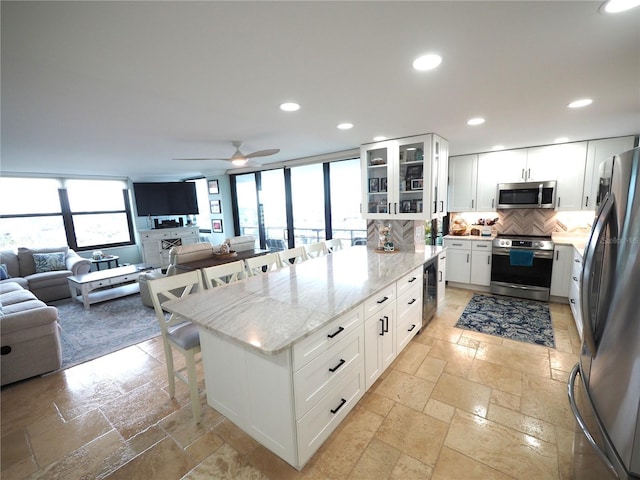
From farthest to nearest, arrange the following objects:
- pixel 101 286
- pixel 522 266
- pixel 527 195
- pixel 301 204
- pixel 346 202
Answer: pixel 301 204 → pixel 346 202 → pixel 101 286 → pixel 527 195 → pixel 522 266

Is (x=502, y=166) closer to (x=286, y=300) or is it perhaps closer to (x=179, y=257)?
(x=286, y=300)

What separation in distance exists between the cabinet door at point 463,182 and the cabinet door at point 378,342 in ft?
10.1

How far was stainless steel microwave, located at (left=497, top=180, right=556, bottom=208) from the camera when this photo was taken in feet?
13.0

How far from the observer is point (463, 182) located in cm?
460

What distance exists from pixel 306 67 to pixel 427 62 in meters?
0.66

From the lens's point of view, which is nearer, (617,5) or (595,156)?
(617,5)

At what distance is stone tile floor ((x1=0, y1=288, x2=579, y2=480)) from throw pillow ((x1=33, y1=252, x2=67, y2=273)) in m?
3.33

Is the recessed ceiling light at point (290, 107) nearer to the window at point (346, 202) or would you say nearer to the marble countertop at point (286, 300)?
the marble countertop at point (286, 300)

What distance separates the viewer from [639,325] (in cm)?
98

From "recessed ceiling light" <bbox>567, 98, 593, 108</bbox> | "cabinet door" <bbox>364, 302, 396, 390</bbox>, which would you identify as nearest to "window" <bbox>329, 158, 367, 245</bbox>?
"cabinet door" <bbox>364, 302, 396, 390</bbox>

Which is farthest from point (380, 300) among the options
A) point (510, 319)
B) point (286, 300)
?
point (510, 319)

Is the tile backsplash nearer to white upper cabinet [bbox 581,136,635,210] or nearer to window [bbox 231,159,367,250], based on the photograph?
white upper cabinet [bbox 581,136,635,210]

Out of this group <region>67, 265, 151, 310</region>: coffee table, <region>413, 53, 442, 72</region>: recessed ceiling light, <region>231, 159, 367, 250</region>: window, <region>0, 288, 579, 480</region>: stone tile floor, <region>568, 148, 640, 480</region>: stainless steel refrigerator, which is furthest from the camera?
<region>231, 159, 367, 250</region>: window

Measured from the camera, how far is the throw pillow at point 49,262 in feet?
16.0
